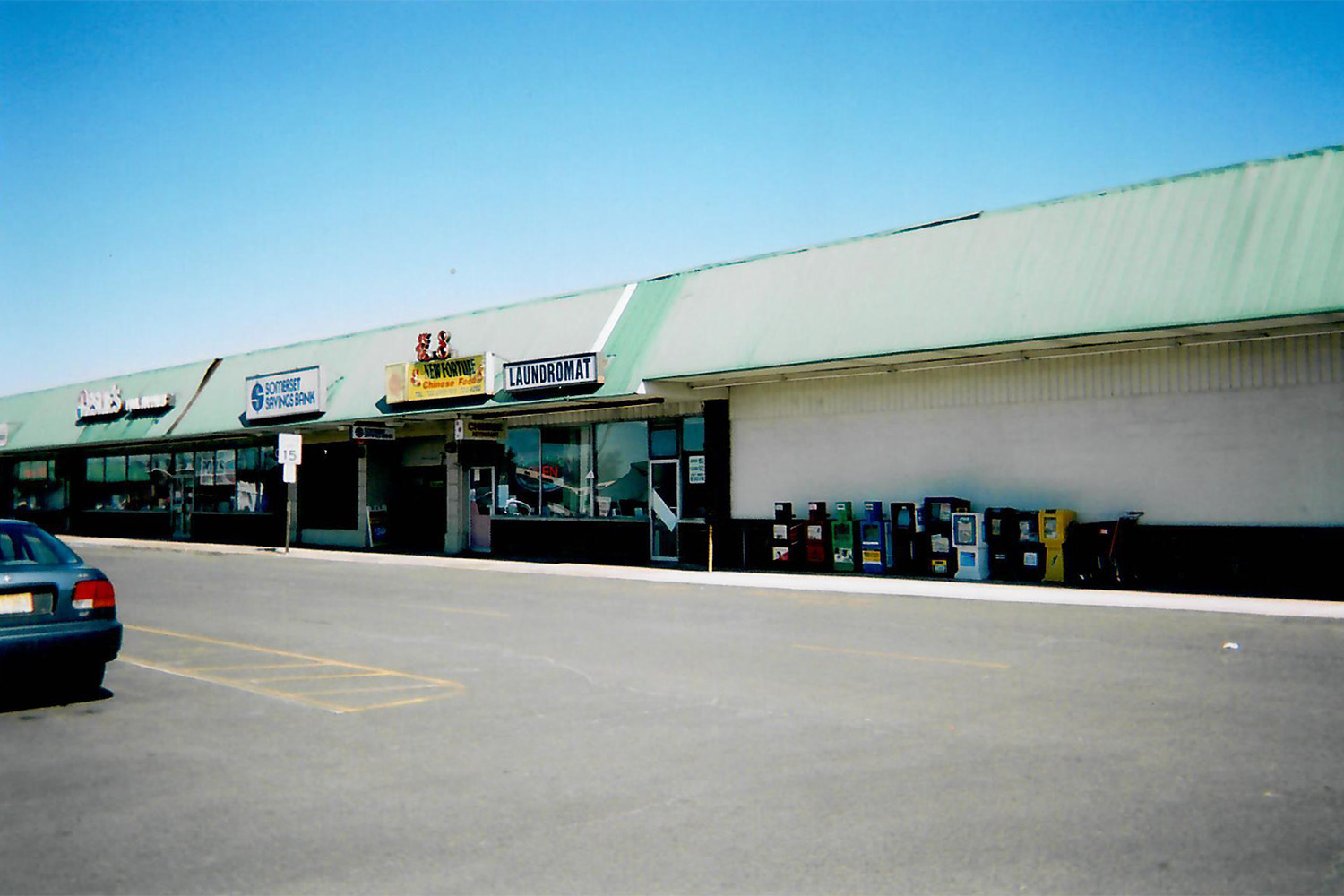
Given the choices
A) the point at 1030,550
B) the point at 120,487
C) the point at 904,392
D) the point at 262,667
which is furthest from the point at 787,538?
the point at 120,487

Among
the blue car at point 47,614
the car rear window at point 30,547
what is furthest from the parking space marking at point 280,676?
the car rear window at point 30,547

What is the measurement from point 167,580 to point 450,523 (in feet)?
33.8

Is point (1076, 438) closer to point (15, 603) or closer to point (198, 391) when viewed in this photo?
point (15, 603)

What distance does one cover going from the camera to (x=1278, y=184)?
54.1ft

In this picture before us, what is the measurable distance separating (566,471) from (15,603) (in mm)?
19410

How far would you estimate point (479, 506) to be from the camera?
3022cm

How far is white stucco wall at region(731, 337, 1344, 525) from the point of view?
53.2ft

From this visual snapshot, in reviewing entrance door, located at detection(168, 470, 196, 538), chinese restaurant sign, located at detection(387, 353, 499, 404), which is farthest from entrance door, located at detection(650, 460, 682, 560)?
entrance door, located at detection(168, 470, 196, 538)

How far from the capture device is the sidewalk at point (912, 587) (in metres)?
14.8

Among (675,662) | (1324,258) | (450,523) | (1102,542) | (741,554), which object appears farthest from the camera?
(450,523)

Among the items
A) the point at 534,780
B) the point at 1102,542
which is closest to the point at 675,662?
the point at 534,780

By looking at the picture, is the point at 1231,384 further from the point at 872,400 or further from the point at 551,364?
the point at 551,364

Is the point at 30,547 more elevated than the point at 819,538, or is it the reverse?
the point at 30,547

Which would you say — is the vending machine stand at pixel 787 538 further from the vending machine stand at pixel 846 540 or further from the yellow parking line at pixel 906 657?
the yellow parking line at pixel 906 657
